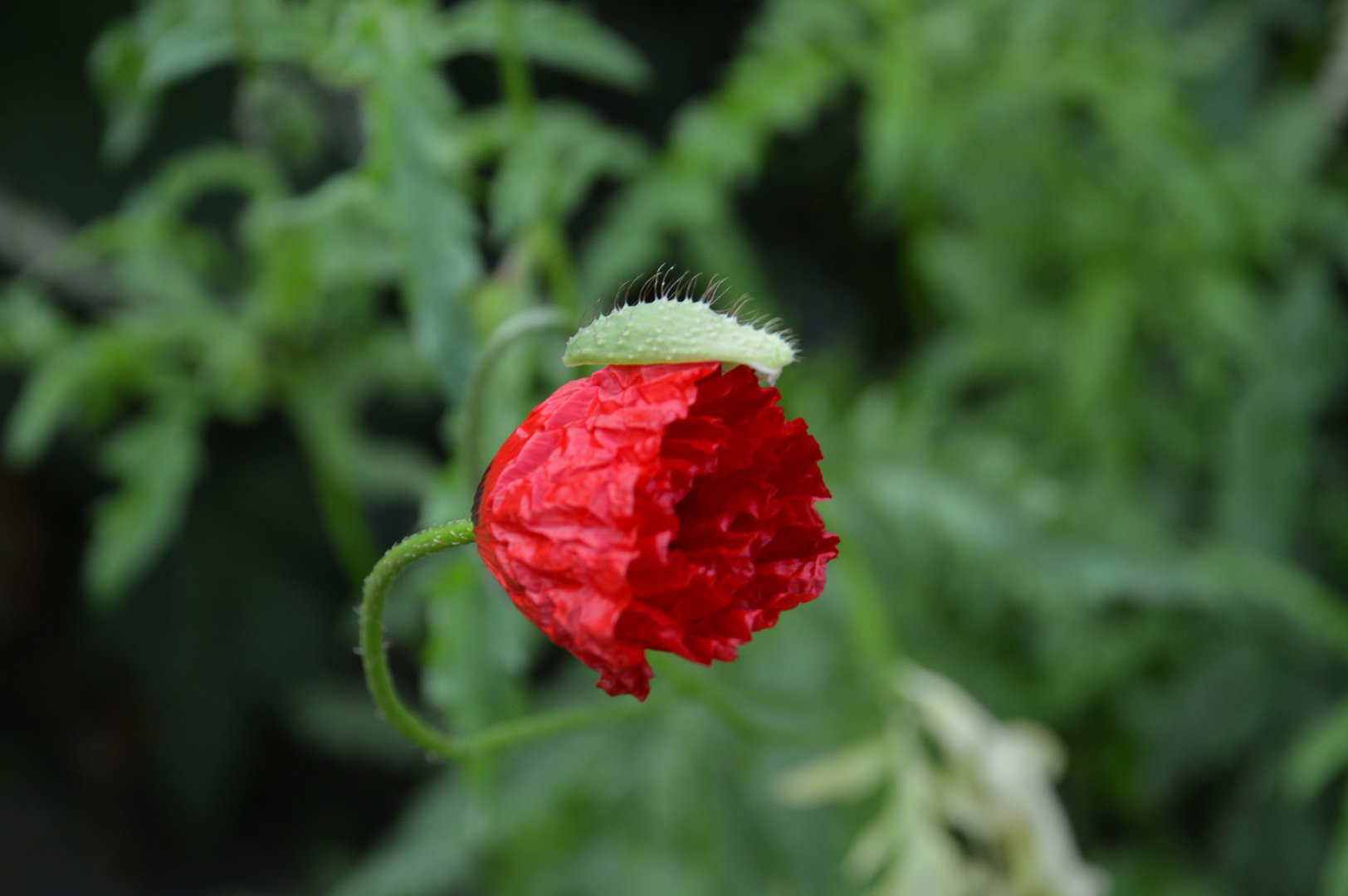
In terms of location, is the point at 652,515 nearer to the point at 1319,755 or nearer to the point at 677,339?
the point at 677,339

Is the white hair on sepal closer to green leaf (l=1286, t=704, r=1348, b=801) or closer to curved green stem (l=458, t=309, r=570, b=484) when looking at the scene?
curved green stem (l=458, t=309, r=570, b=484)

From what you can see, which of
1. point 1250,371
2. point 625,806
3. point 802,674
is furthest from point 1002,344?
point 625,806

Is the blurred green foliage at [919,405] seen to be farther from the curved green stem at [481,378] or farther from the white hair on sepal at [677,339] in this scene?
the white hair on sepal at [677,339]

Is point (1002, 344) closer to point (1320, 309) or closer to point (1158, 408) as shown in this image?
point (1158, 408)

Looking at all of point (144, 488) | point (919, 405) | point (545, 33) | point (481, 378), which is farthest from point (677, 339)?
point (919, 405)

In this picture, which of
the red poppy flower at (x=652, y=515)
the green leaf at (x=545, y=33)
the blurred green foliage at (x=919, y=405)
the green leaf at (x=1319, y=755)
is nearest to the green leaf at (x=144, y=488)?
the blurred green foliage at (x=919, y=405)

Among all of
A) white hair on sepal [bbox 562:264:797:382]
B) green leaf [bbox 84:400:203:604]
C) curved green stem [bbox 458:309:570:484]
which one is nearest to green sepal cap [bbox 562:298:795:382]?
white hair on sepal [bbox 562:264:797:382]
